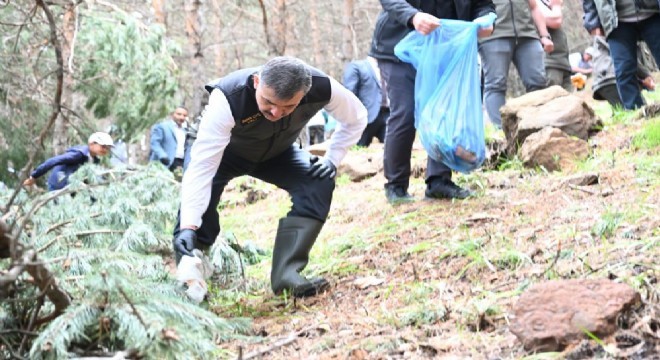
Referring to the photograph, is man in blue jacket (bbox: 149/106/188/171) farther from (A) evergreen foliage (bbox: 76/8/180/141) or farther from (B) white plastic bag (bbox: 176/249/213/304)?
(B) white plastic bag (bbox: 176/249/213/304)

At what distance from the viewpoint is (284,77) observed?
353 centimetres

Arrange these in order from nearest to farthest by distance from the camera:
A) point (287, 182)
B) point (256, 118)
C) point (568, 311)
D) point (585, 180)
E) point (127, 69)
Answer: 1. point (568, 311)
2. point (256, 118)
3. point (287, 182)
4. point (585, 180)
5. point (127, 69)

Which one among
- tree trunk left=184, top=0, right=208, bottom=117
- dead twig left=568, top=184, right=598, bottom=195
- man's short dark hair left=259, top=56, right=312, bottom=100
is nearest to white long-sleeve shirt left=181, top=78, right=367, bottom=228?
man's short dark hair left=259, top=56, right=312, bottom=100

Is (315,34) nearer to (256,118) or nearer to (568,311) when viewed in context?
(256,118)

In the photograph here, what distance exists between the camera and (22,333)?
9.84ft

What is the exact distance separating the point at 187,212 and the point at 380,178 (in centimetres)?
404

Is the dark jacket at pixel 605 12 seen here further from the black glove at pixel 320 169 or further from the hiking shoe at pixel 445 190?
the black glove at pixel 320 169

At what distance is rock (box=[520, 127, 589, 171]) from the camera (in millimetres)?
5734

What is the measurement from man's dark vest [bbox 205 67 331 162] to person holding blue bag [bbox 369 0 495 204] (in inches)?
49.7

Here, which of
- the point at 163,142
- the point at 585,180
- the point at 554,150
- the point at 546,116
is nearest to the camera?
the point at 585,180

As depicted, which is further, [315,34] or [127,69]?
[315,34]

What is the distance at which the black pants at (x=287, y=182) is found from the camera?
420 cm

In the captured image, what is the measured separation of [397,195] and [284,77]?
2.26 m

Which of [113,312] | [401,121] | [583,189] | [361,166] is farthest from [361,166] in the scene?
[113,312]
